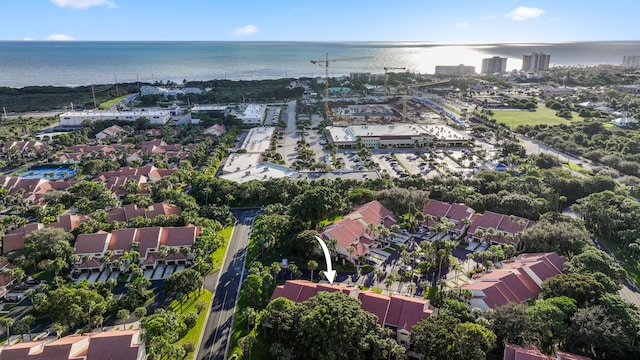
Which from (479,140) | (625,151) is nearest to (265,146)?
(479,140)

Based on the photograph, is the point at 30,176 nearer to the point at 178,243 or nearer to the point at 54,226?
the point at 54,226

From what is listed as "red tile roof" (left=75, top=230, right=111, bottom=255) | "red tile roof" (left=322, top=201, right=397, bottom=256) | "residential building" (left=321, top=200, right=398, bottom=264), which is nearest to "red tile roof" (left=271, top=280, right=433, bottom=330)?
"residential building" (left=321, top=200, right=398, bottom=264)

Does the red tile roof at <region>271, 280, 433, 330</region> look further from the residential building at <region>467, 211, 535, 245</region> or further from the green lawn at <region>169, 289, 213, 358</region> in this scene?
the residential building at <region>467, 211, 535, 245</region>

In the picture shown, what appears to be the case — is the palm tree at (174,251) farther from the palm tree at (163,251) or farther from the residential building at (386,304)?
the residential building at (386,304)

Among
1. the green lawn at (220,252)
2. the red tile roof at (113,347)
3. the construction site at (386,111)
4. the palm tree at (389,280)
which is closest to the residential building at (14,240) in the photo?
the green lawn at (220,252)

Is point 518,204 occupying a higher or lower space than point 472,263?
higher

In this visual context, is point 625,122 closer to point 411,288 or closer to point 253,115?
point 253,115
